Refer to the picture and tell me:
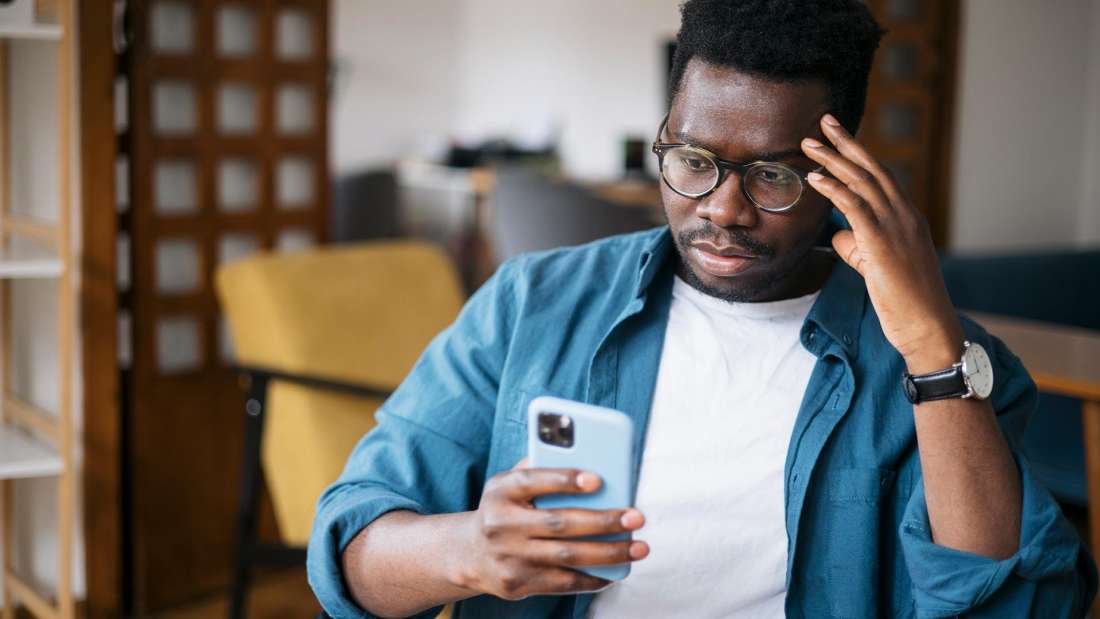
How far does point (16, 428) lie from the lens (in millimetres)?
2619

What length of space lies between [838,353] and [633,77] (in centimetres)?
622

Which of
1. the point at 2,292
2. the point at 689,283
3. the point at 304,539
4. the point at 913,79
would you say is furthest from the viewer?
the point at 913,79

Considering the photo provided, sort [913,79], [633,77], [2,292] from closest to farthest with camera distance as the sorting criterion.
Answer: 1. [2,292]
2. [913,79]
3. [633,77]

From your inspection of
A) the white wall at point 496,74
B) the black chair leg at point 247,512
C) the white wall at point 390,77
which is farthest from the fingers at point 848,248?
the white wall at point 390,77

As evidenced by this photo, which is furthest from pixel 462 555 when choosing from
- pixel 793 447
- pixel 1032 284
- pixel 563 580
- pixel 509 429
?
pixel 1032 284

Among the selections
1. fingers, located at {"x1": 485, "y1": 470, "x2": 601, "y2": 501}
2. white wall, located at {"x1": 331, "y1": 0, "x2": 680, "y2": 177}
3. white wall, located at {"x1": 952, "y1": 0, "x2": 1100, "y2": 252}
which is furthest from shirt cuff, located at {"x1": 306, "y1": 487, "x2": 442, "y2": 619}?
white wall, located at {"x1": 331, "y1": 0, "x2": 680, "y2": 177}

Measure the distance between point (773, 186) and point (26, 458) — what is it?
5.95ft

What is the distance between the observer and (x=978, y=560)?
114 centimetres

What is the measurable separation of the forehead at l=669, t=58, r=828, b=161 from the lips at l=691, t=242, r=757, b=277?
9cm

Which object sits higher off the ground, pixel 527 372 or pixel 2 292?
pixel 527 372

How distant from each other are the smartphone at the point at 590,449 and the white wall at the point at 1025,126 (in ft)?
13.0

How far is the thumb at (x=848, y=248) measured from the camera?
118 centimetres

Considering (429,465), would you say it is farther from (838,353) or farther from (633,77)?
(633,77)

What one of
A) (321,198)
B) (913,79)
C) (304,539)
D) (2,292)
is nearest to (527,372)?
(304,539)
